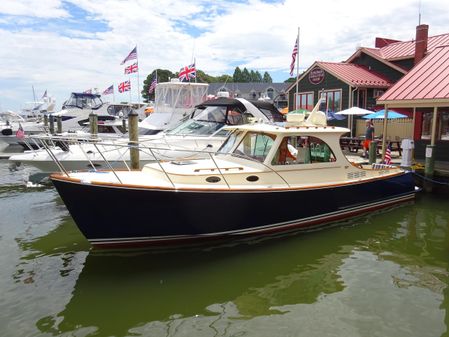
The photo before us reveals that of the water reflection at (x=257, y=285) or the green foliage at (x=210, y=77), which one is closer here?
the water reflection at (x=257, y=285)

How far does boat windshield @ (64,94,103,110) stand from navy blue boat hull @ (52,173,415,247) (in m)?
27.1

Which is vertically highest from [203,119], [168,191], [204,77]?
[204,77]

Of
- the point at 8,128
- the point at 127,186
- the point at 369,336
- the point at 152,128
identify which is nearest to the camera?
the point at 369,336

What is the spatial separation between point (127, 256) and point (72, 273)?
93 centimetres

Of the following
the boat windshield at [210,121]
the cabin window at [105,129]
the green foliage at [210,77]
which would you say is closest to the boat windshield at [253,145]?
the boat windshield at [210,121]

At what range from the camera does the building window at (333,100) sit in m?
21.8

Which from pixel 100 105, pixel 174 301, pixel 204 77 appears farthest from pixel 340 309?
pixel 204 77

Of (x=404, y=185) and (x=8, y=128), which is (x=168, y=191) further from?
(x=8, y=128)

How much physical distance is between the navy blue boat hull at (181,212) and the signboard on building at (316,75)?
52.2ft

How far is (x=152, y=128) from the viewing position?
17.0 metres

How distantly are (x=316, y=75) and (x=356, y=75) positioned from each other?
97.4 inches

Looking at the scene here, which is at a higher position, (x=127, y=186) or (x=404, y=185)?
(x=127, y=186)

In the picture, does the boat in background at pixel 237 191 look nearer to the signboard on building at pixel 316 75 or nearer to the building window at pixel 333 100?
the building window at pixel 333 100

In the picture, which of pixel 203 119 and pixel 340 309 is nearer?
pixel 340 309
